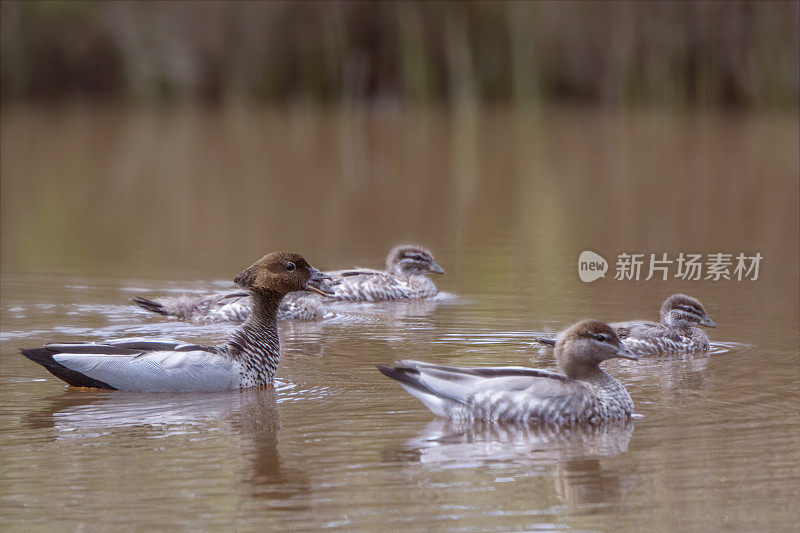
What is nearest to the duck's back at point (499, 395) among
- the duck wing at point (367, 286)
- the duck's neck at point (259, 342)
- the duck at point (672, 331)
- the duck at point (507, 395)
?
the duck at point (507, 395)

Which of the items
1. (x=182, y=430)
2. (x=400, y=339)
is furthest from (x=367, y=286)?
(x=182, y=430)

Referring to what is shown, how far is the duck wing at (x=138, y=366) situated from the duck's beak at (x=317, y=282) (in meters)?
0.90

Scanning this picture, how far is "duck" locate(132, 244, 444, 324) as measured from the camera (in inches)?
403

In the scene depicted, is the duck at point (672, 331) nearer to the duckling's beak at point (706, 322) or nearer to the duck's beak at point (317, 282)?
the duckling's beak at point (706, 322)

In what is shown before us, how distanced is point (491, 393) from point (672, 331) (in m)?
2.55

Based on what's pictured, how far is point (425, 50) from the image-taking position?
3178 cm

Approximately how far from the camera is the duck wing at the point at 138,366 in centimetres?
772

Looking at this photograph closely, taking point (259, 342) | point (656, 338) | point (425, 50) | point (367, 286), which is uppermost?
point (425, 50)

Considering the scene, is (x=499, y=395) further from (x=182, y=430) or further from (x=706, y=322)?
(x=706, y=322)

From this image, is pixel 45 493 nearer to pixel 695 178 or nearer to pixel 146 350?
pixel 146 350

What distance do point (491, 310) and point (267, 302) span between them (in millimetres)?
2656

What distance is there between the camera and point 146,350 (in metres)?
7.84

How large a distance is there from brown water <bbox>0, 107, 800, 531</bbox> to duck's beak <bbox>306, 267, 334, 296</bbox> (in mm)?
487

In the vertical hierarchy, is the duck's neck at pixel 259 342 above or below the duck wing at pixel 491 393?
above
